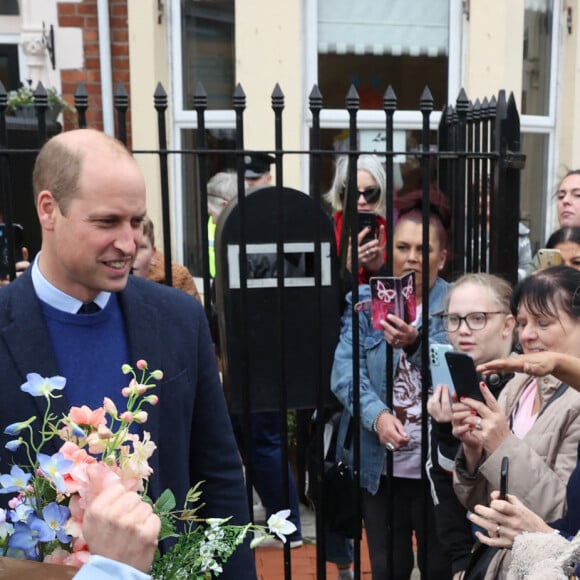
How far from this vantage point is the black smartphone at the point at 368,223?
146 inches

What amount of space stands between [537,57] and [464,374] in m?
4.51

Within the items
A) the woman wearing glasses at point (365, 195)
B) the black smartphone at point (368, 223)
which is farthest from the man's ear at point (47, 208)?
the woman wearing glasses at point (365, 195)

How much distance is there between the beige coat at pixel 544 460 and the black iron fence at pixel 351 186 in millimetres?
873

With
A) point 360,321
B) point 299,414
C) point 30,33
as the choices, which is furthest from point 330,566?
point 30,33

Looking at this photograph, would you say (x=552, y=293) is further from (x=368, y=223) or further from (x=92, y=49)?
(x=92, y=49)

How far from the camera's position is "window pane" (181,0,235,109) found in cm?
632

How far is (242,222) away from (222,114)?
3.30 meters

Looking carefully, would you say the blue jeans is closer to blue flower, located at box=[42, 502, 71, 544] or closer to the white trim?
the white trim

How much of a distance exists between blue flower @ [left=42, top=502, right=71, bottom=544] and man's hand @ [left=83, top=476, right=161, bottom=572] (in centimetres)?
4

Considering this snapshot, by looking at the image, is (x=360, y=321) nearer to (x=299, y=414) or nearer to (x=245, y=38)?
(x=299, y=414)

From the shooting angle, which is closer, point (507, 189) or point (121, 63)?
point (507, 189)

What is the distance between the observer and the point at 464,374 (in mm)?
2658

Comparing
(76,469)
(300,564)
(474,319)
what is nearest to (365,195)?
(474,319)

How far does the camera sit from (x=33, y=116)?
5770 millimetres
